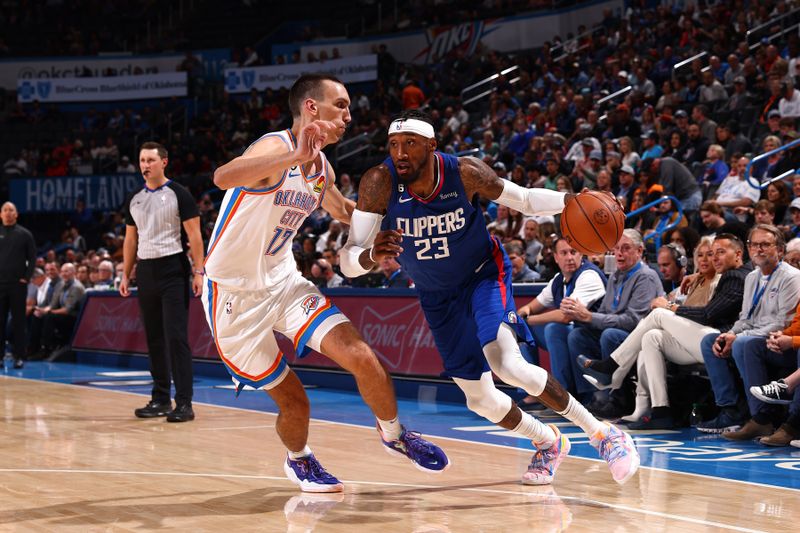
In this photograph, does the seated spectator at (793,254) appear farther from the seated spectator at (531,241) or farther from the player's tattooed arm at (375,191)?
the seated spectator at (531,241)

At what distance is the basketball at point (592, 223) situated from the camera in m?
5.23

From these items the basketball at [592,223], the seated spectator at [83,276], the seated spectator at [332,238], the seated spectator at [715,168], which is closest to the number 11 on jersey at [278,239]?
the basketball at [592,223]

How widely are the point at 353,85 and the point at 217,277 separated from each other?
2104 centimetres

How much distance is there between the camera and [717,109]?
1480 cm

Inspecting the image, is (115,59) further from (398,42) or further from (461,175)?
(461,175)

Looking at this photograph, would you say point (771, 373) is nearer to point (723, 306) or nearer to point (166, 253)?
point (723, 306)

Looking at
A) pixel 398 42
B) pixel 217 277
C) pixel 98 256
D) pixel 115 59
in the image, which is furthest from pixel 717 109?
pixel 115 59

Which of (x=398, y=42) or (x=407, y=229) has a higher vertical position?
(x=398, y=42)

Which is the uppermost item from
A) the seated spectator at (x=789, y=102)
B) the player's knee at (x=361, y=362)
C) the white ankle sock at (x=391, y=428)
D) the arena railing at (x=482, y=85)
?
the arena railing at (x=482, y=85)

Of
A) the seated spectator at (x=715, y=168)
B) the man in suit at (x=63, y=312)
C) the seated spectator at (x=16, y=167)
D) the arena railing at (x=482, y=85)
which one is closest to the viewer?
the seated spectator at (x=715, y=168)

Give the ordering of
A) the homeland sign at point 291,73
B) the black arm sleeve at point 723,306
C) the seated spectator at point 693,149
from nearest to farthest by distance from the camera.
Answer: the black arm sleeve at point 723,306 → the seated spectator at point 693,149 → the homeland sign at point 291,73

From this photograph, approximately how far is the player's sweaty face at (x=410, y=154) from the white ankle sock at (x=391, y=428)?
4.11ft

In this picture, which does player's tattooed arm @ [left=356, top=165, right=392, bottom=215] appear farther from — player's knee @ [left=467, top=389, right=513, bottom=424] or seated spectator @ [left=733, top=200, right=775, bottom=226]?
seated spectator @ [left=733, top=200, right=775, bottom=226]

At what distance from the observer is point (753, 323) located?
729 cm
